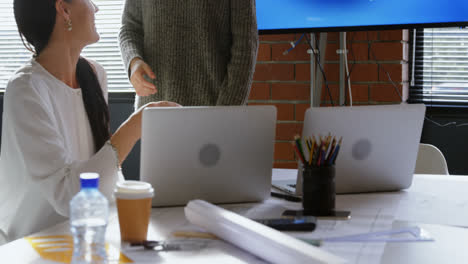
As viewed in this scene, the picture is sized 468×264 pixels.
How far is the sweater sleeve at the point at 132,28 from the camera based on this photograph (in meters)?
2.13

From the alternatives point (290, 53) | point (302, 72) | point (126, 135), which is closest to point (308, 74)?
point (302, 72)

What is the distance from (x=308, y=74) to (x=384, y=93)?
14.6 inches

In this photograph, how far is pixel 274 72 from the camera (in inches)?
116

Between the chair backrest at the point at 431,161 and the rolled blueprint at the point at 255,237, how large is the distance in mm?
1224

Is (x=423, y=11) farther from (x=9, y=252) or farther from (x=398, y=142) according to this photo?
(x=9, y=252)

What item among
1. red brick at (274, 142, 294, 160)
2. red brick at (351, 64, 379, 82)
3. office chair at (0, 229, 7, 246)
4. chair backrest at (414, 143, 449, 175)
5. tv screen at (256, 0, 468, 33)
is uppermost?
tv screen at (256, 0, 468, 33)

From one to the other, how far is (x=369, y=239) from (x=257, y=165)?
0.40 meters

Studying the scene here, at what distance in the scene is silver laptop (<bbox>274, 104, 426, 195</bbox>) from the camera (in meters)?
1.48

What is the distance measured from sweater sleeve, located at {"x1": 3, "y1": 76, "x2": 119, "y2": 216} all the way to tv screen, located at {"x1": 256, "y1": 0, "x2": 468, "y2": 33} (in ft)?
4.35

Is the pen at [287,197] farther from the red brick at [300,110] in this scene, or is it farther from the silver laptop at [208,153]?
the red brick at [300,110]

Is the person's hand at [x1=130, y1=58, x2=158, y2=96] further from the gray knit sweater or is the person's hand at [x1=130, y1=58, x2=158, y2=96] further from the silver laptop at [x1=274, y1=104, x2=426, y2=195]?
the silver laptop at [x1=274, y1=104, x2=426, y2=195]

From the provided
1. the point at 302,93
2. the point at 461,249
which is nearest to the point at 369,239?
the point at 461,249

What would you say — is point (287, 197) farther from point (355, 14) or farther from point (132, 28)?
point (355, 14)

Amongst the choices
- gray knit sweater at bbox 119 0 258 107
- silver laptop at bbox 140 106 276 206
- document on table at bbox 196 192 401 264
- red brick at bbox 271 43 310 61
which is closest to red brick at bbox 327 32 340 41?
red brick at bbox 271 43 310 61
